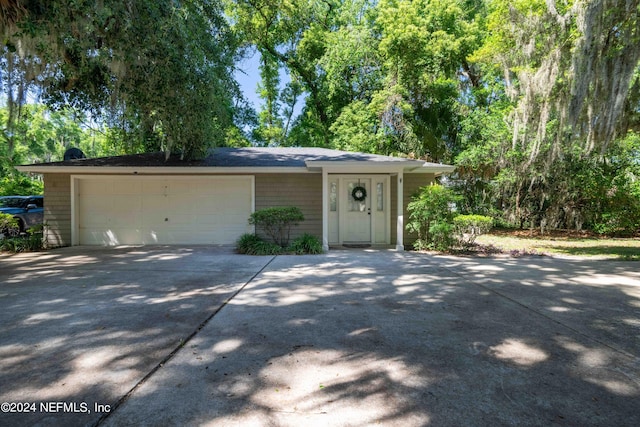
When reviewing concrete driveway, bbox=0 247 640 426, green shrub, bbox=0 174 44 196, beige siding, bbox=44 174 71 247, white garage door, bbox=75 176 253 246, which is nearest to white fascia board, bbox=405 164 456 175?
concrete driveway, bbox=0 247 640 426

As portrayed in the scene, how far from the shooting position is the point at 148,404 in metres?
1.95

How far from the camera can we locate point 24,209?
1112cm

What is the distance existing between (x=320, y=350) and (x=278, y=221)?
5875 mm

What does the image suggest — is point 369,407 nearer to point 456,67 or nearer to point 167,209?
point 167,209

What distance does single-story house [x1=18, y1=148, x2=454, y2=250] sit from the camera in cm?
913

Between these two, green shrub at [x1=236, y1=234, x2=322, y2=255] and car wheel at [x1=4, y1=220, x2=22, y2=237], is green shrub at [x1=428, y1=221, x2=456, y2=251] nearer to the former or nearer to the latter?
green shrub at [x1=236, y1=234, x2=322, y2=255]

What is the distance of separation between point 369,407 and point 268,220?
21.5 feet

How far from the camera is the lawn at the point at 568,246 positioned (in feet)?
27.2

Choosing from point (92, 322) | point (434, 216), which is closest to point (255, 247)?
point (434, 216)

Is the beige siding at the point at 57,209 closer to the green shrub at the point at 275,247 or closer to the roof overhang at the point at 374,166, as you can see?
the green shrub at the point at 275,247

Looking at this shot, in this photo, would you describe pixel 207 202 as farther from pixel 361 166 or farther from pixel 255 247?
pixel 361 166

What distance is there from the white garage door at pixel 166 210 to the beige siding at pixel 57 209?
0.41 meters

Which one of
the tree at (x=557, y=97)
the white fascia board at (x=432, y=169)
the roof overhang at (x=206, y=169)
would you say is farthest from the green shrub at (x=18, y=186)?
the tree at (x=557, y=97)

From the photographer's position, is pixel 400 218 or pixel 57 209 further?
pixel 57 209
